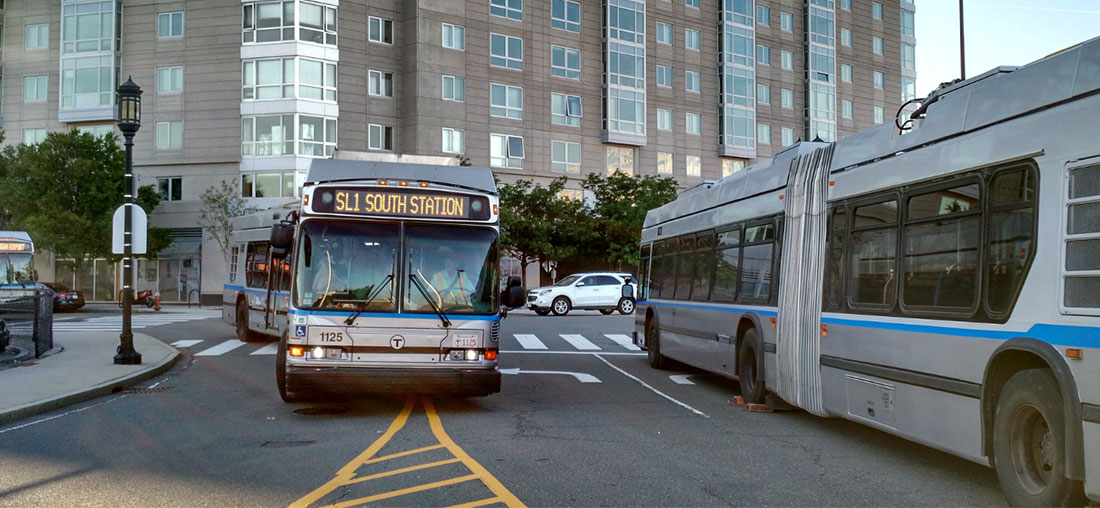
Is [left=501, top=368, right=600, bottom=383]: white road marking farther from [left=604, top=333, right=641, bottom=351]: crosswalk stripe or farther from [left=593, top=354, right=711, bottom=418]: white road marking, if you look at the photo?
[left=604, top=333, right=641, bottom=351]: crosswalk stripe

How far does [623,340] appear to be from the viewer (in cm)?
2416

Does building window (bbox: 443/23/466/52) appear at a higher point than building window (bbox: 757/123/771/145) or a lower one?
higher

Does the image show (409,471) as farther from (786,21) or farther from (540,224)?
(786,21)

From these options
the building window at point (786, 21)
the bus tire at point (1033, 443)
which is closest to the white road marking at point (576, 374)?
the bus tire at point (1033, 443)

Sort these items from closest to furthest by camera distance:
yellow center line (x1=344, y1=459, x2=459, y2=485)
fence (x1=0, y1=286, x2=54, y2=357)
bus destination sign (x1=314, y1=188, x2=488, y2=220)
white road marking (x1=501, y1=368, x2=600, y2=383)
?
yellow center line (x1=344, y1=459, x2=459, y2=485) < bus destination sign (x1=314, y1=188, x2=488, y2=220) < white road marking (x1=501, y1=368, x2=600, y2=383) < fence (x1=0, y1=286, x2=54, y2=357)

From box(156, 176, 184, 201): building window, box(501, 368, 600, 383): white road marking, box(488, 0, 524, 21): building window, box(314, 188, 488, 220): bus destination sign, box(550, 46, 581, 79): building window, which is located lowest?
box(501, 368, 600, 383): white road marking

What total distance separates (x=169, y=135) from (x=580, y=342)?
32.1 metres

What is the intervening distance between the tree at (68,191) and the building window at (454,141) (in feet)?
47.8

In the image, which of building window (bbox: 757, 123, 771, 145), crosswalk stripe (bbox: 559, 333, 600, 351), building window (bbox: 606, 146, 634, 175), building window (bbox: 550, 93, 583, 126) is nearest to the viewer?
crosswalk stripe (bbox: 559, 333, 600, 351)

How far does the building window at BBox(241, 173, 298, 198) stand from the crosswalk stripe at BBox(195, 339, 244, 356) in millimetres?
23864

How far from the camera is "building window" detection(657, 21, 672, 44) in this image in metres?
57.8

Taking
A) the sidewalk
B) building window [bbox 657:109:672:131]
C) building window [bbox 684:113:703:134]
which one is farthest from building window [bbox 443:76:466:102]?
the sidewalk

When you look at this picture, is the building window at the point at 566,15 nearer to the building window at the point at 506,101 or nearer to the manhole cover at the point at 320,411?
the building window at the point at 506,101

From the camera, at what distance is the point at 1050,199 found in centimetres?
618
